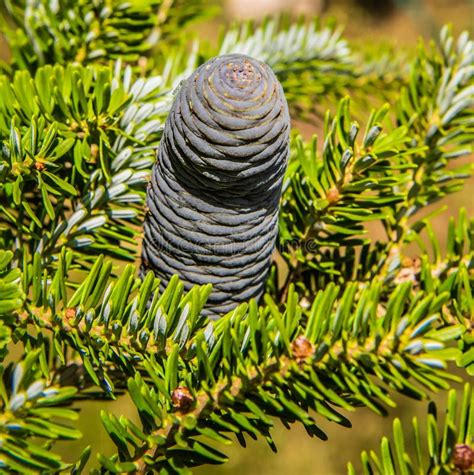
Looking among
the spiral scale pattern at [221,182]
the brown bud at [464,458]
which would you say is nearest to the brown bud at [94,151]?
the spiral scale pattern at [221,182]

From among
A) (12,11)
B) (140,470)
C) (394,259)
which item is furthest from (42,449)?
(12,11)

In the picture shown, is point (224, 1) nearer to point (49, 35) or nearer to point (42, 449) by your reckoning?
point (49, 35)

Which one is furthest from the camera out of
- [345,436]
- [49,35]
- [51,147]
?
[345,436]

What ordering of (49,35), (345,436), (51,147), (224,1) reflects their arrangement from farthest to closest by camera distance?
(224,1) < (345,436) < (49,35) < (51,147)

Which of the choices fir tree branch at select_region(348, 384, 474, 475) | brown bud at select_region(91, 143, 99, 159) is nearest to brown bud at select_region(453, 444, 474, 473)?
fir tree branch at select_region(348, 384, 474, 475)

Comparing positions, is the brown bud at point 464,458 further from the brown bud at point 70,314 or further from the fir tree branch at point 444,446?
the brown bud at point 70,314
